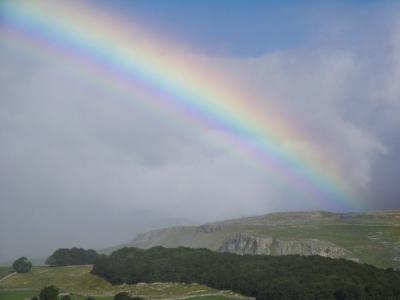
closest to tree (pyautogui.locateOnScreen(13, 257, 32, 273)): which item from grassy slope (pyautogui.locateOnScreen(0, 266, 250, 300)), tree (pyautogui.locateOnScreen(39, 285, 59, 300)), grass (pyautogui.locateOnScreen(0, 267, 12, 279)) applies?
grassy slope (pyautogui.locateOnScreen(0, 266, 250, 300))

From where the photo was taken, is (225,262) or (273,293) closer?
(273,293)

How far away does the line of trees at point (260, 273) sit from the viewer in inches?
4466

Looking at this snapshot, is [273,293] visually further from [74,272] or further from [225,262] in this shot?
[74,272]

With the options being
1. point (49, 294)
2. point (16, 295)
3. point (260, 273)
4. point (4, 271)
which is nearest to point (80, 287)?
point (16, 295)

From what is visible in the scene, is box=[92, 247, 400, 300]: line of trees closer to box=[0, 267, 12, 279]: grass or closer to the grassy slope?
the grassy slope

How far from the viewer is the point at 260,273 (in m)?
130

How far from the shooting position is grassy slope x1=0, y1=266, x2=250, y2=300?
127 meters

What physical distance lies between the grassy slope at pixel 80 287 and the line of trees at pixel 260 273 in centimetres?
462

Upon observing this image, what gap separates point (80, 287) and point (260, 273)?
53048mm

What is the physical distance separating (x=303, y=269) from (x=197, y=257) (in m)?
39.6

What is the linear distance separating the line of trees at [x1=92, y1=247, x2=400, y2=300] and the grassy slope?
4.62 meters

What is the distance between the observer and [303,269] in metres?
133

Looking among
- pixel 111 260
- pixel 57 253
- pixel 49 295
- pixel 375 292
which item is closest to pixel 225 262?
pixel 111 260

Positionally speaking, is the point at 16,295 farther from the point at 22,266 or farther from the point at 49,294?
the point at 22,266
